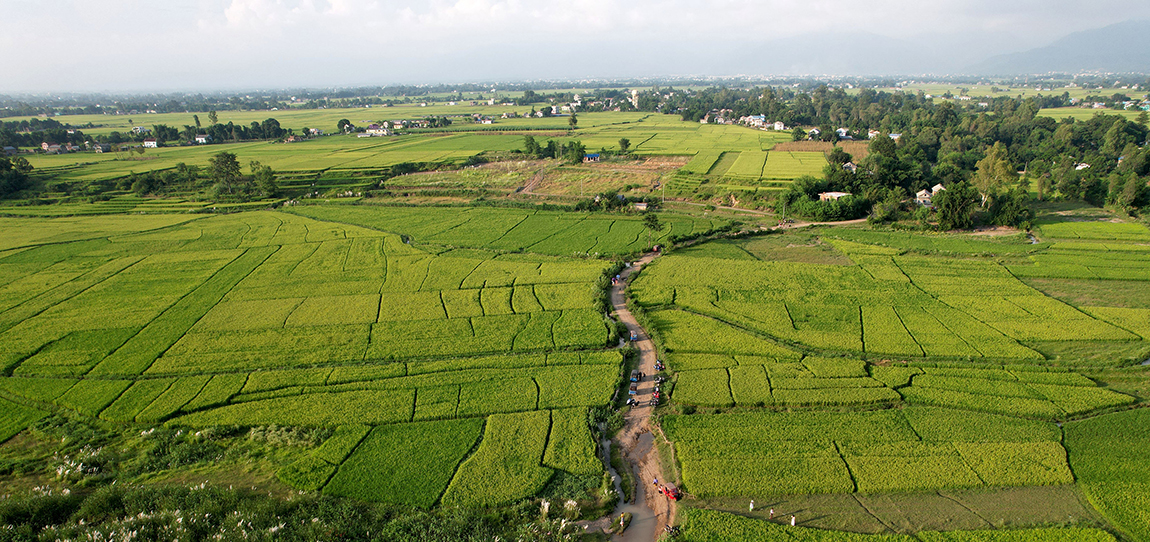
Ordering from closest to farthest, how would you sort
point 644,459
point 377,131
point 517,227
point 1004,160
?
point 644,459
point 517,227
point 1004,160
point 377,131

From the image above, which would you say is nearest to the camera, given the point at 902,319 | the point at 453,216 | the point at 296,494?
the point at 296,494

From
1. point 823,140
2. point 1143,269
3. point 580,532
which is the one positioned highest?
point 823,140

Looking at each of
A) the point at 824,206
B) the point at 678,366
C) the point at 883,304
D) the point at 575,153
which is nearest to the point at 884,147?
the point at 824,206

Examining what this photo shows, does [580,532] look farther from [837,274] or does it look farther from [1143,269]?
[1143,269]

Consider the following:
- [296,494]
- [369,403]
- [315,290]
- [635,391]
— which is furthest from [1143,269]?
[315,290]

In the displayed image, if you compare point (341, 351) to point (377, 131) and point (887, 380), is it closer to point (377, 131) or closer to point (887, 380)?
point (887, 380)

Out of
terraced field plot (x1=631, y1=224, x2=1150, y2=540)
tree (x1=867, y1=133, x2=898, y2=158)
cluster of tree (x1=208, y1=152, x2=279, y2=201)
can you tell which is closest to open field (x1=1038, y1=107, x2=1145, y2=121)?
tree (x1=867, y1=133, x2=898, y2=158)

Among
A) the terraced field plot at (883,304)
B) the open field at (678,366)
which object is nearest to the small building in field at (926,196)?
the open field at (678,366)
